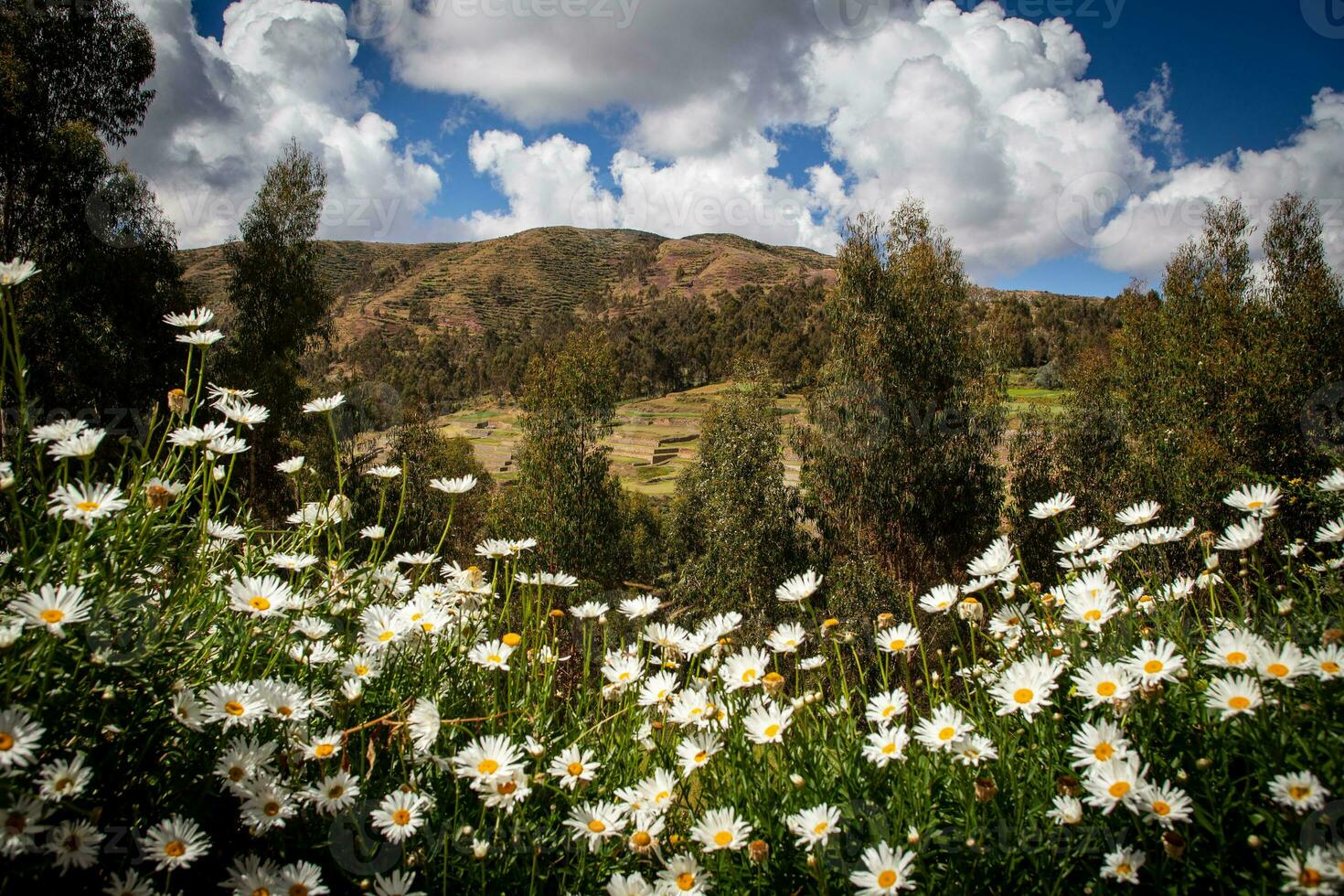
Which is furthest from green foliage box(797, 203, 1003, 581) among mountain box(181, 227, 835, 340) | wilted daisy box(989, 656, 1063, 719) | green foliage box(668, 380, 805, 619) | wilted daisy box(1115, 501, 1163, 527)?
mountain box(181, 227, 835, 340)

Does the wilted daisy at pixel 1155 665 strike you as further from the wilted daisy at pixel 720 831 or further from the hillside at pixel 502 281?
the hillside at pixel 502 281

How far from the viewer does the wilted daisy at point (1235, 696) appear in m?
1.50

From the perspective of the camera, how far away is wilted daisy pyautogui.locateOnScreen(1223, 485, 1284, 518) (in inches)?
87.5

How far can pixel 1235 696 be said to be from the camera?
1.55 metres

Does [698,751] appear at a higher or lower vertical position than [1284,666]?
lower

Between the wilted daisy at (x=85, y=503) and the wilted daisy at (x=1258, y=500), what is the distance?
132 inches

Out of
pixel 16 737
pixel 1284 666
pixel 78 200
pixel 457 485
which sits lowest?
pixel 16 737

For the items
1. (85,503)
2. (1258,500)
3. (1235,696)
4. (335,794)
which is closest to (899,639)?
(1235,696)

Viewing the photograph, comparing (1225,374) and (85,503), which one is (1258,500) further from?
(1225,374)

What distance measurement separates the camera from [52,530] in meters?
1.76

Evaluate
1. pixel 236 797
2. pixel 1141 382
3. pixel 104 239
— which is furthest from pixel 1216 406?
pixel 104 239

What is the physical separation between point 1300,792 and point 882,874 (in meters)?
0.85

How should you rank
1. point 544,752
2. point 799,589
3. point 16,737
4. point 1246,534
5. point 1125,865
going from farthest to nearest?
point 799,589
point 1246,534
point 544,752
point 1125,865
point 16,737

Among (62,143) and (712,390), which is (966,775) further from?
(712,390)
